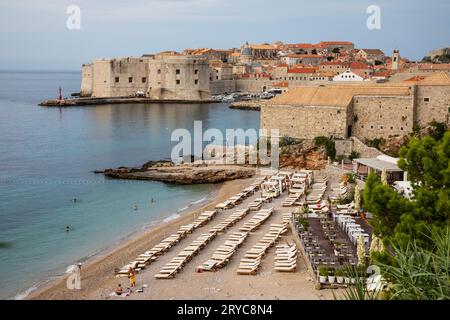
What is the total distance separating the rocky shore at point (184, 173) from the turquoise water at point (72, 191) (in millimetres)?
474

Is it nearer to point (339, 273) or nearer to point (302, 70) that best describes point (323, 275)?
point (339, 273)

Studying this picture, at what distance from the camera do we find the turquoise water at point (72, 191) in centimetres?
1181

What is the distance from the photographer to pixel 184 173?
62.0 ft

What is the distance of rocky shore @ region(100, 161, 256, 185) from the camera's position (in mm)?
18297

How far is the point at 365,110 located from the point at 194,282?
10965 millimetres

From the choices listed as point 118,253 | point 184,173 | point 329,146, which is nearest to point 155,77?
point 184,173

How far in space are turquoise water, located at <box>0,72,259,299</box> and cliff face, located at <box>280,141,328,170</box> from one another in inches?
105

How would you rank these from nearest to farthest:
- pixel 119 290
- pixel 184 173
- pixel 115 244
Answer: pixel 119 290, pixel 115 244, pixel 184 173

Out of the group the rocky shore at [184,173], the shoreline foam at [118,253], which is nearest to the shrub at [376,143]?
the rocky shore at [184,173]

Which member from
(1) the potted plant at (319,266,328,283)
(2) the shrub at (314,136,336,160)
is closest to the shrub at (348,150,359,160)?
(2) the shrub at (314,136,336,160)

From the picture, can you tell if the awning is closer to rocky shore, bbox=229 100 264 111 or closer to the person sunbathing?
the person sunbathing

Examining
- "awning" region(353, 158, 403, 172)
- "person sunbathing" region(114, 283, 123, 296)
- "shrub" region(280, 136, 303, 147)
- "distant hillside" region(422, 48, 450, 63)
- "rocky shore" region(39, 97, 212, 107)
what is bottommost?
"person sunbathing" region(114, 283, 123, 296)
